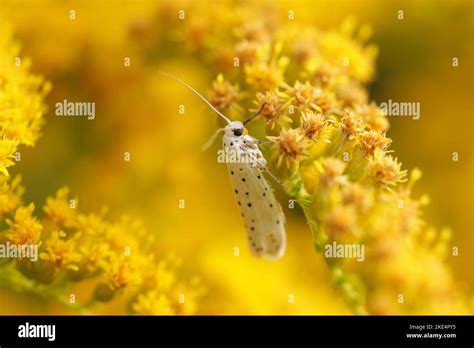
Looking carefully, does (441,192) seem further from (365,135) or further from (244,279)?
(365,135)

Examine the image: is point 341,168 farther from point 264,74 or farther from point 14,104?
point 14,104

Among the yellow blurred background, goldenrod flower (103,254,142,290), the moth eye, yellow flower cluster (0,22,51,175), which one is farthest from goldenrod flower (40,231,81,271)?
the moth eye

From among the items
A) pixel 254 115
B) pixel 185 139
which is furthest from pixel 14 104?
pixel 185 139

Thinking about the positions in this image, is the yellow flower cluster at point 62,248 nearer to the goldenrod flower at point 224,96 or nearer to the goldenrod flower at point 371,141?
the goldenrod flower at point 224,96

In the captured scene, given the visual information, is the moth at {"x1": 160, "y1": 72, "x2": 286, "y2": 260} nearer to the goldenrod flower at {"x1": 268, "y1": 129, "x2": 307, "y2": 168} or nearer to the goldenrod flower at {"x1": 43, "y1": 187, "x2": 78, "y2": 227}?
the goldenrod flower at {"x1": 268, "y1": 129, "x2": 307, "y2": 168}

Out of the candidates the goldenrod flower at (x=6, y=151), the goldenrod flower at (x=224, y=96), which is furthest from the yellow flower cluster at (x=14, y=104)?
the goldenrod flower at (x=224, y=96)

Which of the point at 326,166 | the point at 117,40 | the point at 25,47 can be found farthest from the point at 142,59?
the point at 326,166

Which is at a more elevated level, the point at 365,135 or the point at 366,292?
the point at 365,135
